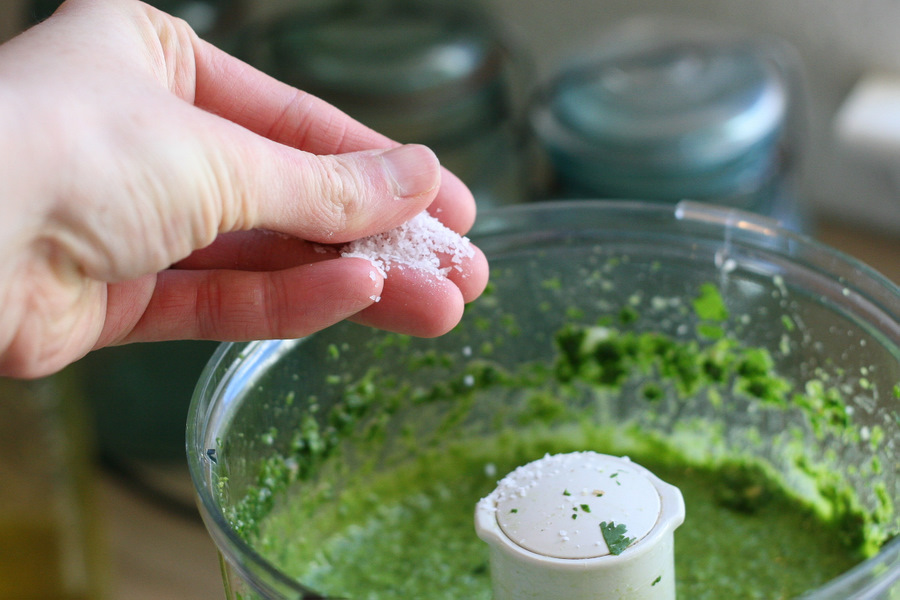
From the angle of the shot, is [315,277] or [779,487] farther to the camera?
[779,487]

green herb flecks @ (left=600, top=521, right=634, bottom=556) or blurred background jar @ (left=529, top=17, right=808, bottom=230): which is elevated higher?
green herb flecks @ (left=600, top=521, right=634, bottom=556)

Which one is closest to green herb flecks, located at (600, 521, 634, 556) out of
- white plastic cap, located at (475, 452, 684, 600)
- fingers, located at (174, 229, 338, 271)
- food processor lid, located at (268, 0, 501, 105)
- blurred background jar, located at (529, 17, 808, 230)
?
white plastic cap, located at (475, 452, 684, 600)

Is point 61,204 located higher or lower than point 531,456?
higher

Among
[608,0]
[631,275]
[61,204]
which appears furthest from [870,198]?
[61,204]

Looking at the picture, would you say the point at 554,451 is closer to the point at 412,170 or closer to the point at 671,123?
the point at 412,170

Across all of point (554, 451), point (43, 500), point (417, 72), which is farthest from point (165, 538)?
point (554, 451)

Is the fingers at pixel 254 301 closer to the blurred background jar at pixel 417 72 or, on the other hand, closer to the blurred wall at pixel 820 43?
the blurred background jar at pixel 417 72

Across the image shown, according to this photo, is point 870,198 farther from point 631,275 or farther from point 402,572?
point 402,572

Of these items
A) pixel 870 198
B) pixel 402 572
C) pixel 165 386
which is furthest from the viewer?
pixel 870 198

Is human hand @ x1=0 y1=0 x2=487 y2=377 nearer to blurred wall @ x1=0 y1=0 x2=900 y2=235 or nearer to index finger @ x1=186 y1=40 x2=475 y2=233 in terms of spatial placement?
index finger @ x1=186 y1=40 x2=475 y2=233
